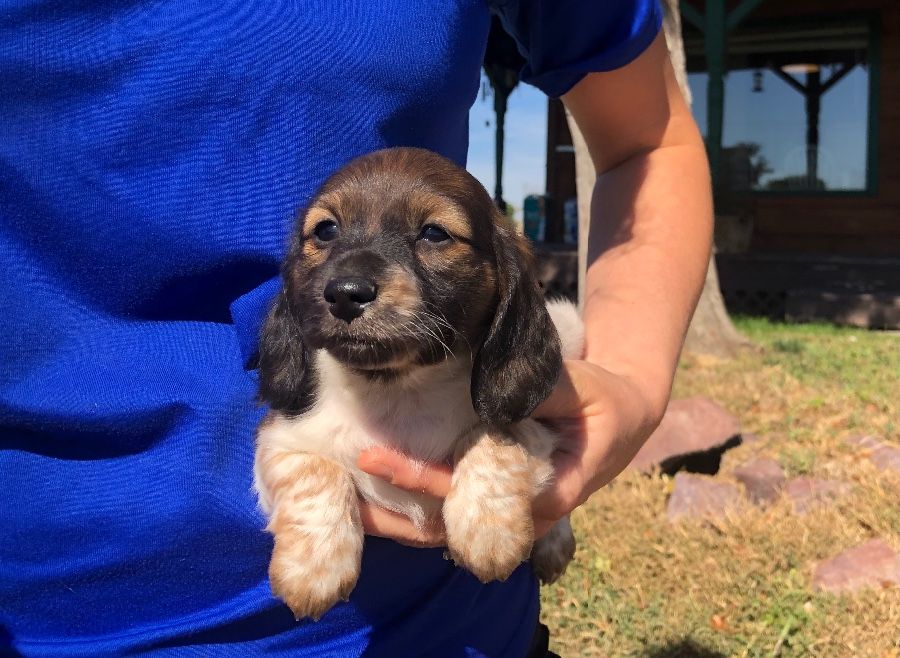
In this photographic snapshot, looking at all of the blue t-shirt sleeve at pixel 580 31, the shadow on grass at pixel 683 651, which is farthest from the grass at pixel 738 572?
the blue t-shirt sleeve at pixel 580 31

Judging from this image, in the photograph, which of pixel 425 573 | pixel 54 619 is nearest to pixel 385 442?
pixel 425 573

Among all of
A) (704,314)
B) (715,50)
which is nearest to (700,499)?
(704,314)

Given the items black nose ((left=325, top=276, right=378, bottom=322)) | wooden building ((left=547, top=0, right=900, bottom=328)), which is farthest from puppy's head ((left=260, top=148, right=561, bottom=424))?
wooden building ((left=547, top=0, right=900, bottom=328))

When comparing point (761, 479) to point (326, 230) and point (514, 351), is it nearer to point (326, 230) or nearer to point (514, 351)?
point (514, 351)

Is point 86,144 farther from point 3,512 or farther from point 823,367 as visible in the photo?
point 823,367

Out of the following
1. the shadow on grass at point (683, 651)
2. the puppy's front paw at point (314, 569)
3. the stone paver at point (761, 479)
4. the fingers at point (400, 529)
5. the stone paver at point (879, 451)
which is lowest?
the shadow on grass at point (683, 651)

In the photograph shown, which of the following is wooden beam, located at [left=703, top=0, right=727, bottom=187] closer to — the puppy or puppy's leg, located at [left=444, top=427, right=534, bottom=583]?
the puppy

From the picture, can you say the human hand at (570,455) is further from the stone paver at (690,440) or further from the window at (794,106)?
the window at (794,106)
